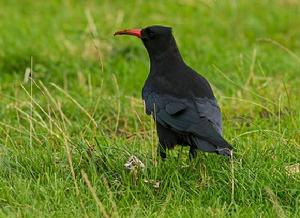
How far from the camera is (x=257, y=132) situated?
5.80m

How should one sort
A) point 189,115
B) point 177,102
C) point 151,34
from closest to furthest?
point 189,115 < point 177,102 < point 151,34

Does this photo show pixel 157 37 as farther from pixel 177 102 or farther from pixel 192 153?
pixel 192 153

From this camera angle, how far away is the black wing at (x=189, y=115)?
511 cm

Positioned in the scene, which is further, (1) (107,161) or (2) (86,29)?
(2) (86,29)

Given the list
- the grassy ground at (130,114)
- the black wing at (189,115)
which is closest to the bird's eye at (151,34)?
the grassy ground at (130,114)

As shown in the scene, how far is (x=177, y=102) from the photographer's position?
539 cm

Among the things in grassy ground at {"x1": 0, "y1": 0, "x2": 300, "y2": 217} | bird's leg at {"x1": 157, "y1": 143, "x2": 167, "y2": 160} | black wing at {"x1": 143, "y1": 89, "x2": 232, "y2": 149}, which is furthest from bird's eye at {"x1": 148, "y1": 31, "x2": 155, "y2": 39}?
bird's leg at {"x1": 157, "y1": 143, "x2": 167, "y2": 160}

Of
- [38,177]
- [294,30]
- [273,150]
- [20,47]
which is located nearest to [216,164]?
[273,150]

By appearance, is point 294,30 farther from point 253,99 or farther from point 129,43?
point 253,99

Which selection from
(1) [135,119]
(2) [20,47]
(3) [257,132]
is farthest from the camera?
(2) [20,47]

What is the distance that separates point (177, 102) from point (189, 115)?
0.16 meters

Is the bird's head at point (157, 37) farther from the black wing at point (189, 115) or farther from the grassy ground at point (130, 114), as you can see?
the black wing at point (189, 115)

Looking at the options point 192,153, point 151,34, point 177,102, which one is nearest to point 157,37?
point 151,34

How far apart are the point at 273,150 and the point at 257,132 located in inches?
17.4
